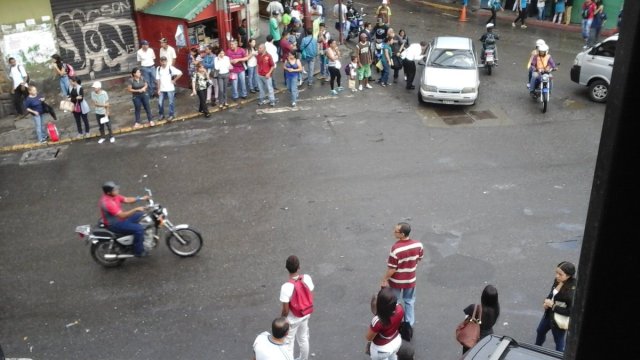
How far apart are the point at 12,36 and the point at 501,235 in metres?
13.3

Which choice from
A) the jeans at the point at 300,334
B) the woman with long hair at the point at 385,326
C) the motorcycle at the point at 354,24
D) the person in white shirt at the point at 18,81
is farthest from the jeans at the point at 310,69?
the woman with long hair at the point at 385,326

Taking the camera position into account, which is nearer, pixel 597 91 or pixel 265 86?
pixel 597 91

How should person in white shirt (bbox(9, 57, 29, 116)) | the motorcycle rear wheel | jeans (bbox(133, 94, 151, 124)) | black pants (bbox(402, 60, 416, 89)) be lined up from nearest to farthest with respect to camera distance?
the motorcycle rear wheel
jeans (bbox(133, 94, 151, 124))
person in white shirt (bbox(9, 57, 29, 116))
black pants (bbox(402, 60, 416, 89))

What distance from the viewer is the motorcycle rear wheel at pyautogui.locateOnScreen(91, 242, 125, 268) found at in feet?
31.0

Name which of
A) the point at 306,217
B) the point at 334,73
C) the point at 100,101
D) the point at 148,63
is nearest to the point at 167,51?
the point at 148,63

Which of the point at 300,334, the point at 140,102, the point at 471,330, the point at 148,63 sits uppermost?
the point at 148,63

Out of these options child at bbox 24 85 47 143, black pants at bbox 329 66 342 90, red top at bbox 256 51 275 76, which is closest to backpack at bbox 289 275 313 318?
child at bbox 24 85 47 143

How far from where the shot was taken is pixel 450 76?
16000mm

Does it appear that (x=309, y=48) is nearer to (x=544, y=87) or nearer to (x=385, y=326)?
(x=544, y=87)

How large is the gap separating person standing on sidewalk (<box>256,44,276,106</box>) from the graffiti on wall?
4641 millimetres

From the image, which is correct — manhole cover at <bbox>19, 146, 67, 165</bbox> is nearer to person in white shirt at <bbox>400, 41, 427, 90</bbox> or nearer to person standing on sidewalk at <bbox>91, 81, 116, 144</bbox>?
person standing on sidewalk at <bbox>91, 81, 116, 144</bbox>

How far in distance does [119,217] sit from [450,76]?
9.97 m

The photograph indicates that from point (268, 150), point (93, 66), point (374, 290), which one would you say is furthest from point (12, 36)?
point (374, 290)

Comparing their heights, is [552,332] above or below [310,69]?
below
